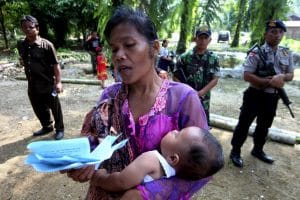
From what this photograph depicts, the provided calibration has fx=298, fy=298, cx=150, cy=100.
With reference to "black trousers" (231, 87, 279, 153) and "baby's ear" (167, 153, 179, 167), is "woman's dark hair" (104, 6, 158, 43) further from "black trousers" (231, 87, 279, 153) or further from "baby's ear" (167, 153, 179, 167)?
"black trousers" (231, 87, 279, 153)

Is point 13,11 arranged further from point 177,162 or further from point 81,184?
point 177,162

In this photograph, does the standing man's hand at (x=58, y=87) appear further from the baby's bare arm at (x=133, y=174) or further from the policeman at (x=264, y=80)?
the baby's bare arm at (x=133, y=174)

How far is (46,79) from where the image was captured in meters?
4.41

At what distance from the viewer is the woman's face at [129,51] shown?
1.29 meters

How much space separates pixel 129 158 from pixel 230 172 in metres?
2.82

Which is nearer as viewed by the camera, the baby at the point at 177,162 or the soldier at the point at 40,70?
the baby at the point at 177,162

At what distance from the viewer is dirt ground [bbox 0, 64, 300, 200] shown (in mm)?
3297

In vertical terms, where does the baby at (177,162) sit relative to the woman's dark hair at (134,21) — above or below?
below

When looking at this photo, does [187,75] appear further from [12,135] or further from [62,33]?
[62,33]

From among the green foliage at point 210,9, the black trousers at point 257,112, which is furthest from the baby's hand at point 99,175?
the green foliage at point 210,9

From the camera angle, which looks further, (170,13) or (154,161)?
(170,13)

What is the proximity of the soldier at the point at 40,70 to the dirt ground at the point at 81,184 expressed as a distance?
0.48 m

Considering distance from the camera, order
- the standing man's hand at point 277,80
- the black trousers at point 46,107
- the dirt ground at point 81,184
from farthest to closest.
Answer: the black trousers at point 46,107 → the standing man's hand at point 277,80 → the dirt ground at point 81,184

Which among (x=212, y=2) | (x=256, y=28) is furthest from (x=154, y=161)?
(x=212, y=2)
